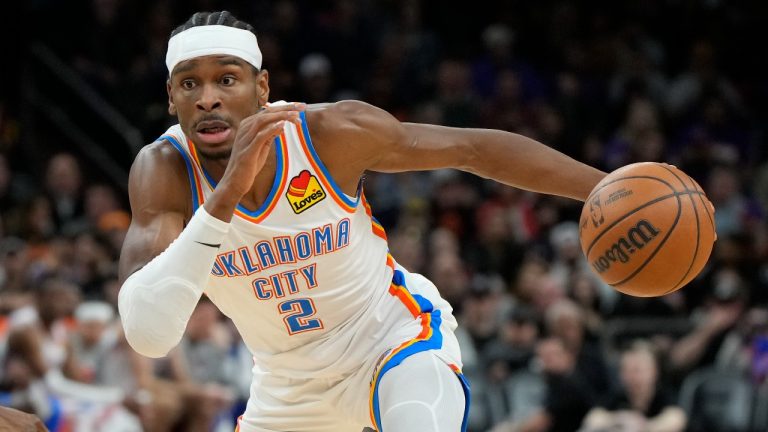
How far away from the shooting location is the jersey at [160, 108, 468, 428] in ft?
15.4

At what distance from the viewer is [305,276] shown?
4777 millimetres

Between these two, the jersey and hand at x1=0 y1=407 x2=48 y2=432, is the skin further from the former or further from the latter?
hand at x1=0 y1=407 x2=48 y2=432

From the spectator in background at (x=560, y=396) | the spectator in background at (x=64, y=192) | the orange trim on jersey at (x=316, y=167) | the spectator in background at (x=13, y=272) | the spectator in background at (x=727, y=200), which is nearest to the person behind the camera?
the orange trim on jersey at (x=316, y=167)

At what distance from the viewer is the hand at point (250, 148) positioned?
4.12 meters

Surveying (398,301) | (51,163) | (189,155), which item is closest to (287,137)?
(189,155)

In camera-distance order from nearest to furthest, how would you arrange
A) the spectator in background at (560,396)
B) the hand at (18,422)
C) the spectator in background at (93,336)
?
A: the hand at (18,422)
the spectator in background at (560,396)
the spectator in background at (93,336)

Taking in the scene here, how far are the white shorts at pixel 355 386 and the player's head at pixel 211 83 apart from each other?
101cm

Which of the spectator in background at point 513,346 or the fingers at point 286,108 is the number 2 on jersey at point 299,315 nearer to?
the fingers at point 286,108

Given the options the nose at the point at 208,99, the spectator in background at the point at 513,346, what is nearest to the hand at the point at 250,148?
the nose at the point at 208,99

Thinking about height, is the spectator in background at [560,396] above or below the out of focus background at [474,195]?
below

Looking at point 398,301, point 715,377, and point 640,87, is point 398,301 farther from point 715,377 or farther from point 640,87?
point 640,87

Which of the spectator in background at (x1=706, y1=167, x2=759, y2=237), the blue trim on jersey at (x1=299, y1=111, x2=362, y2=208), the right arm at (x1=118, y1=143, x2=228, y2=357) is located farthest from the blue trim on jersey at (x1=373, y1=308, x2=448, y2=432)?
the spectator in background at (x1=706, y1=167, x2=759, y2=237)

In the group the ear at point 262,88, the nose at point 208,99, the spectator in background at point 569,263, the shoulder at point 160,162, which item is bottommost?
the shoulder at point 160,162

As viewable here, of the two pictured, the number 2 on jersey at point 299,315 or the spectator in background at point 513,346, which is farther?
the spectator in background at point 513,346
